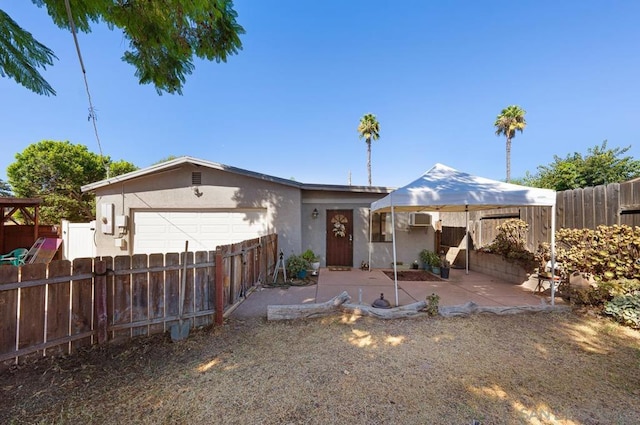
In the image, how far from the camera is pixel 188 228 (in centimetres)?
829

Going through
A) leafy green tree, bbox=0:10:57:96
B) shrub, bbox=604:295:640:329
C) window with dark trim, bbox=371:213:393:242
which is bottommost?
shrub, bbox=604:295:640:329

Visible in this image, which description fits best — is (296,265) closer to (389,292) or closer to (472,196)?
(389,292)

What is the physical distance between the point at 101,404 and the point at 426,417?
2.70 m

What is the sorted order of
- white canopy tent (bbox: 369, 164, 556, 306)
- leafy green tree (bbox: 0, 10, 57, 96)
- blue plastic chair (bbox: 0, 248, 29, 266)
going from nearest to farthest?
leafy green tree (bbox: 0, 10, 57, 96) < white canopy tent (bbox: 369, 164, 556, 306) < blue plastic chair (bbox: 0, 248, 29, 266)

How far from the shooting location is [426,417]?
2055 millimetres

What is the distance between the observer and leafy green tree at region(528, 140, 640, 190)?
1237 centimetres

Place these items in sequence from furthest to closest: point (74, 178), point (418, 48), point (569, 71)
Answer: point (74, 178) < point (418, 48) < point (569, 71)

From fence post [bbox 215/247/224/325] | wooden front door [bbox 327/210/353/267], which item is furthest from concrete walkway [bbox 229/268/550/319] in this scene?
wooden front door [bbox 327/210/353/267]

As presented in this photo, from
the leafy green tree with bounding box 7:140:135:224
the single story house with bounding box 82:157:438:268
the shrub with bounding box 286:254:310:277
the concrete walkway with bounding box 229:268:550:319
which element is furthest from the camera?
the leafy green tree with bounding box 7:140:135:224

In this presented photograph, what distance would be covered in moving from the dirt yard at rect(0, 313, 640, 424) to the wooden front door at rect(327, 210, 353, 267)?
493cm

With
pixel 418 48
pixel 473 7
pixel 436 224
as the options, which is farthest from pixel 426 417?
pixel 418 48

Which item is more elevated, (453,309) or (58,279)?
(58,279)

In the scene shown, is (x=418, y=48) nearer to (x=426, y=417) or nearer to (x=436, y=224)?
(x=436, y=224)

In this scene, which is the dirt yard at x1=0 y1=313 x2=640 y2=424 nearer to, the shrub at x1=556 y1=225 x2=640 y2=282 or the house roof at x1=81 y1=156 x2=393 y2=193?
the shrub at x1=556 y1=225 x2=640 y2=282
